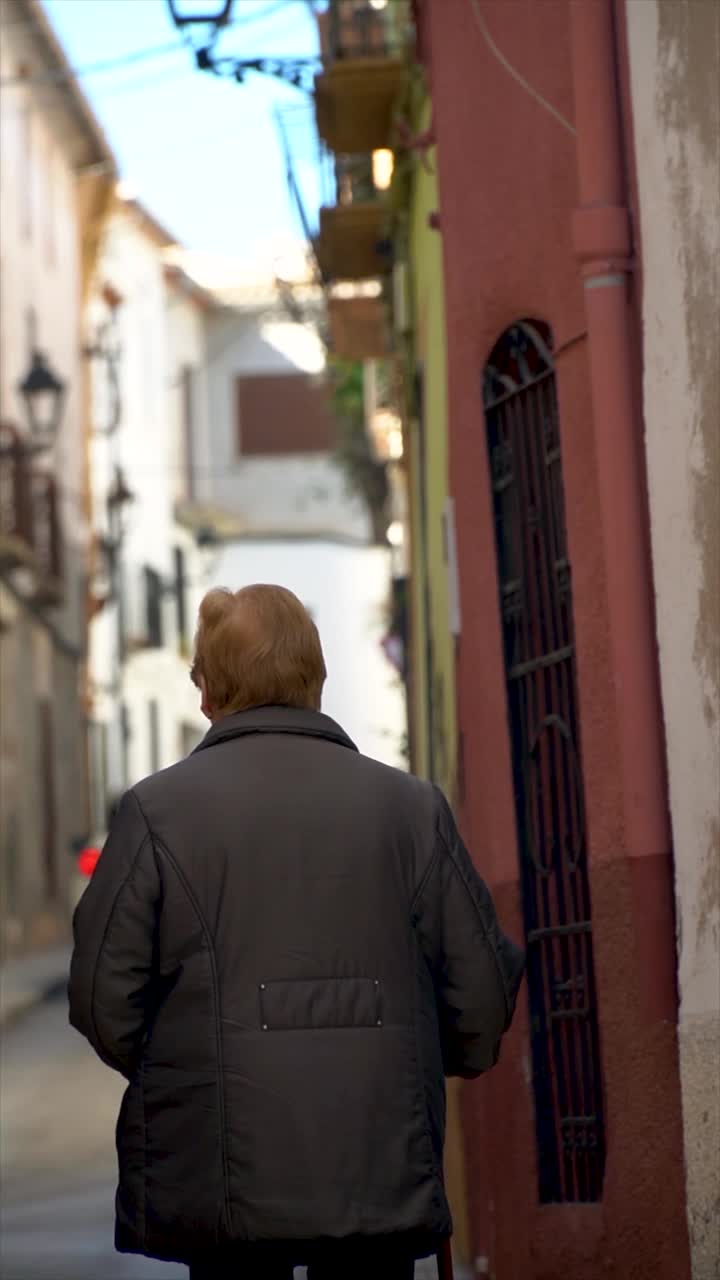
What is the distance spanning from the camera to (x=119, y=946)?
3.88 metres

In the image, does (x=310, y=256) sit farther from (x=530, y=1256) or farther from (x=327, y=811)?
(x=327, y=811)

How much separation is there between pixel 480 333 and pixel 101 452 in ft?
Answer: 87.5

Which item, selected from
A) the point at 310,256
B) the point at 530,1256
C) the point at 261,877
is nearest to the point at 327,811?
the point at 261,877

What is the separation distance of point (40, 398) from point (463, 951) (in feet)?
68.7

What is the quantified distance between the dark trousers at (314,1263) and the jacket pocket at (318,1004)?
34cm

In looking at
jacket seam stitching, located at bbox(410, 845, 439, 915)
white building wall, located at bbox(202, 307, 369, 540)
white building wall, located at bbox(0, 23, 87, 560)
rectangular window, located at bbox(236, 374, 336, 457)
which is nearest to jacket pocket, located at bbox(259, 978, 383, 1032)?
jacket seam stitching, located at bbox(410, 845, 439, 915)

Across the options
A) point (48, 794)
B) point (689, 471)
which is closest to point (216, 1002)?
point (689, 471)

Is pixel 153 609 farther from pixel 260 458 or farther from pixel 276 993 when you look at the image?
pixel 276 993

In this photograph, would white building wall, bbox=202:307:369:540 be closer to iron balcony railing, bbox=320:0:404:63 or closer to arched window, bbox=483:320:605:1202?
iron balcony railing, bbox=320:0:404:63

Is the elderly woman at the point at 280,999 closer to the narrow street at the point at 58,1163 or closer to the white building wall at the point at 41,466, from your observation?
the narrow street at the point at 58,1163

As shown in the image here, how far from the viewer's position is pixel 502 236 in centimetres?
686

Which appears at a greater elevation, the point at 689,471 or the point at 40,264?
the point at 40,264

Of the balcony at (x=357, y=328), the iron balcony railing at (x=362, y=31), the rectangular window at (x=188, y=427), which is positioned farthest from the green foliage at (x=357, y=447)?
the rectangular window at (x=188, y=427)

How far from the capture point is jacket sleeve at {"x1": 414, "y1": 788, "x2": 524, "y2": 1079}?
4.00 meters
